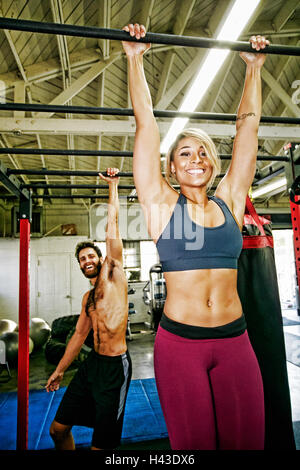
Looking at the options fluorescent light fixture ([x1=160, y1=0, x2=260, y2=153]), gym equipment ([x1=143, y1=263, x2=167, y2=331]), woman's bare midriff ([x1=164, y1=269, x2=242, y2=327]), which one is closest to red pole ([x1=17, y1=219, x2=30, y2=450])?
fluorescent light fixture ([x1=160, y1=0, x2=260, y2=153])

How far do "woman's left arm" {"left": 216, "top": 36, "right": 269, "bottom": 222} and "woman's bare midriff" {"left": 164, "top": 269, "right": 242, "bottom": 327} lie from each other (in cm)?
41

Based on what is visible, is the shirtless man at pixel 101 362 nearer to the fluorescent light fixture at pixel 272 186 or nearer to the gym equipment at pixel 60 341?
the gym equipment at pixel 60 341

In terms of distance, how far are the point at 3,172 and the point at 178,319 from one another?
1.87m

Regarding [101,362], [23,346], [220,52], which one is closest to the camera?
[101,362]

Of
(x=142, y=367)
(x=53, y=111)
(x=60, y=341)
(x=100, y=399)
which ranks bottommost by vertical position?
(x=142, y=367)

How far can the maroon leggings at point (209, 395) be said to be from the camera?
113 centimetres

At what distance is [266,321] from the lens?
6.49ft

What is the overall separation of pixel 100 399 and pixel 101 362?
26 centimetres

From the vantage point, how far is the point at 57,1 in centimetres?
312

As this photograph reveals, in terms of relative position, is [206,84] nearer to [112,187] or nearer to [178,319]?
[112,187]

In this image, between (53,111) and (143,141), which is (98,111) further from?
(143,141)

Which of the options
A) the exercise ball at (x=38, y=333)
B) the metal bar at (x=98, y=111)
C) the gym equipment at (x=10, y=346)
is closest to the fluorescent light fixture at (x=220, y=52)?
the metal bar at (x=98, y=111)

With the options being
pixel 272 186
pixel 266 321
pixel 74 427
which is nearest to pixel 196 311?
pixel 266 321

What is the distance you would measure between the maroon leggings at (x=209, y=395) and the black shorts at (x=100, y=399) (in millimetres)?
1062
